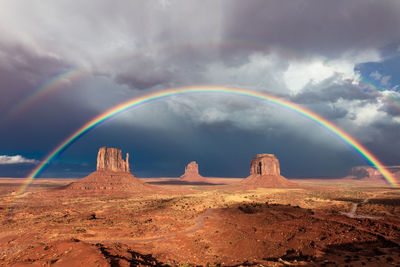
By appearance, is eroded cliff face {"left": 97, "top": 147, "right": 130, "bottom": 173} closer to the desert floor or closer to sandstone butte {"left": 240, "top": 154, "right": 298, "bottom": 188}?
sandstone butte {"left": 240, "top": 154, "right": 298, "bottom": 188}

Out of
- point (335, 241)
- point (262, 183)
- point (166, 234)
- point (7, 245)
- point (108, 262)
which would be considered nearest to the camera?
point (108, 262)

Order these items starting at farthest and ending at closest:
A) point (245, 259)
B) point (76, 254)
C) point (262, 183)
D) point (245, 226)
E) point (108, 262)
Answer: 1. point (262, 183)
2. point (245, 226)
3. point (245, 259)
4. point (76, 254)
5. point (108, 262)

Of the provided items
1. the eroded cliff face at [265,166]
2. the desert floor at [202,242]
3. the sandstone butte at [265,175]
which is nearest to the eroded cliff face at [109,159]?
the sandstone butte at [265,175]

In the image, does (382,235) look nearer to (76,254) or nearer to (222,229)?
(222,229)

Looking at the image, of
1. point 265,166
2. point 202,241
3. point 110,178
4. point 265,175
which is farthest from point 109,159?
point 202,241

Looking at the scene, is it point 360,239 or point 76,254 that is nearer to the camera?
point 76,254

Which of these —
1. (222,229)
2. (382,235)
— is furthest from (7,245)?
(382,235)

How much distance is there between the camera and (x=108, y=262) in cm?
1491

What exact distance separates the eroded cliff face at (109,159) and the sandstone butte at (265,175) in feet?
259

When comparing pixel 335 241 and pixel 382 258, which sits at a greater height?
pixel 382 258

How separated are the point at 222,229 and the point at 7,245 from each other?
26.6m

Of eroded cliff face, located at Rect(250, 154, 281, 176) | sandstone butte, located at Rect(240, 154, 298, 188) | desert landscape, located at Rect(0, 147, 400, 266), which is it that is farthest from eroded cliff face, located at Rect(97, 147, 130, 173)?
eroded cliff face, located at Rect(250, 154, 281, 176)

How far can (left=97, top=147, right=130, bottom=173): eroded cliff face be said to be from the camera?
378 feet

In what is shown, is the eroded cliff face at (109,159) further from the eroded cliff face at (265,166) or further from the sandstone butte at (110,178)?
the eroded cliff face at (265,166)
